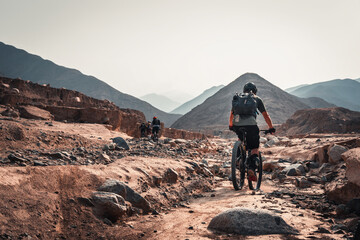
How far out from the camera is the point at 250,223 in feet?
8.86

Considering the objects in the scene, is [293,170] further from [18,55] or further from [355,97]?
[355,97]

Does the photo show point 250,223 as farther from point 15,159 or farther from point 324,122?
point 324,122

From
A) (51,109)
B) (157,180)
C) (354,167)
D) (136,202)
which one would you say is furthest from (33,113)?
(354,167)

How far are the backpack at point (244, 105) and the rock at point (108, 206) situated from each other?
8.35 feet

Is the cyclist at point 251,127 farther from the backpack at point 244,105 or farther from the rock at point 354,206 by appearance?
the rock at point 354,206

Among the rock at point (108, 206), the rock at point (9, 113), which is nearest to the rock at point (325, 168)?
the rock at point (108, 206)

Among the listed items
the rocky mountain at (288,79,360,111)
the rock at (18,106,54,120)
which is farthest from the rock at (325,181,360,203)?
the rocky mountain at (288,79,360,111)

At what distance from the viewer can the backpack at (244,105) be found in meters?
4.42

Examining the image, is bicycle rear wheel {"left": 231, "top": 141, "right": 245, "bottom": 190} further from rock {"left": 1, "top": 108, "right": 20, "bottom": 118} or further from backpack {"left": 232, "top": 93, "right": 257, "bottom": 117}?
rock {"left": 1, "top": 108, "right": 20, "bottom": 118}

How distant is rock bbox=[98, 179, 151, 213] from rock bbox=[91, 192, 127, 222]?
191 mm

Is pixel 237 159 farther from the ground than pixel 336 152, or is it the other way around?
pixel 336 152

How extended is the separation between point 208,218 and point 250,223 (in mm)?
660

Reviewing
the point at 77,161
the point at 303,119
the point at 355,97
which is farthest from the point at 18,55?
the point at 355,97

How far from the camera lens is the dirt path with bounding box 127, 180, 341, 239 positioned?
2607 millimetres
